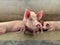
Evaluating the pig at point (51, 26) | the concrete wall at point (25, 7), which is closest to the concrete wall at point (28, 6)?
the concrete wall at point (25, 7)

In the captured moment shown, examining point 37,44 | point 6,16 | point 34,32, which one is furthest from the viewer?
point 6,16

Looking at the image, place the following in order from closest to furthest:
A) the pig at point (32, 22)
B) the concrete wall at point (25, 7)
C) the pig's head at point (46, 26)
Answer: the pig at point (32, 22) → the pig's head at point (46, 26) → the concrete wall at point (25, 7)

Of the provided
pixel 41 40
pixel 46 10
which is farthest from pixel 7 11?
pixel 41 40

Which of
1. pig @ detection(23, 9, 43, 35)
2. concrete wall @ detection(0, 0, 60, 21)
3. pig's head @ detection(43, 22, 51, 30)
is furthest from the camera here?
concrete wall @ detection(0, 0, 60, 21)

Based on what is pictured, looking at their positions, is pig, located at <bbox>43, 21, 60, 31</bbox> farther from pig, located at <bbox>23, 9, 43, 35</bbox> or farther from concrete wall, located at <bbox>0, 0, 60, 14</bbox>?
concrete wall, located at <bbox>0, 0, 60, 14</bbox>

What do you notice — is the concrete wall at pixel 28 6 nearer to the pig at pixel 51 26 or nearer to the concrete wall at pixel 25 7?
the concrete wall at pixel 25 7

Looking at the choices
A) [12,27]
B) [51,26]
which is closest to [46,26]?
[51,26]

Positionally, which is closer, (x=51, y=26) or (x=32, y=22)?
(x=32, y=22)

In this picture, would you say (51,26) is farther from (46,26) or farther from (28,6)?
(28,6)

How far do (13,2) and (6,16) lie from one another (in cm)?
15

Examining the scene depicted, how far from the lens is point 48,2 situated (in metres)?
1.76

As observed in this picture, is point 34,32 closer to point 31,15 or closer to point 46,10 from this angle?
point 31,15

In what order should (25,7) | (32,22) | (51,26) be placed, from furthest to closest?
(25,7), (51,26), (32,22)

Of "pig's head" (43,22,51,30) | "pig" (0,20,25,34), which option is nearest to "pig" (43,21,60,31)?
"pig's head" (43,22,51,30)
